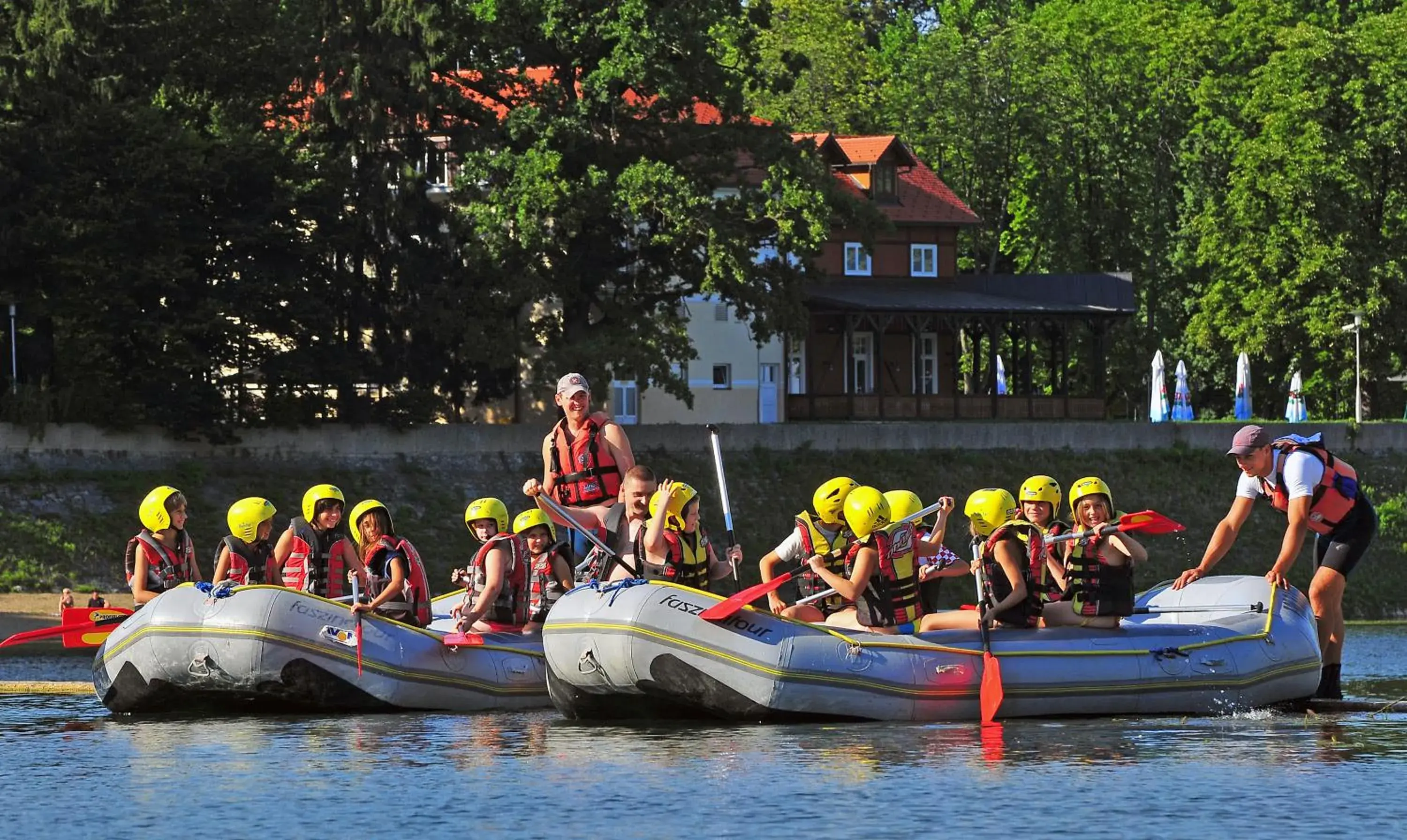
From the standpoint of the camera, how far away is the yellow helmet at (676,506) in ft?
72.8

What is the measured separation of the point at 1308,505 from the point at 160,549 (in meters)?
10.1

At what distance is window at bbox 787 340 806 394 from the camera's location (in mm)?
68562

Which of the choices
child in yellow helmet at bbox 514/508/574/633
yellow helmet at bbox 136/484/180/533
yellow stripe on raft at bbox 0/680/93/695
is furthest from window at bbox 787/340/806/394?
yellow helmet at bbox 136/484/180/533

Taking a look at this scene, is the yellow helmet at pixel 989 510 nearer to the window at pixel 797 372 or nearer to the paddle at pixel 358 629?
the paddle at pixel 358 629

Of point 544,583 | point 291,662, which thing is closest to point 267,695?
point 291,662

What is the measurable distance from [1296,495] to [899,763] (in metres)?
4.28

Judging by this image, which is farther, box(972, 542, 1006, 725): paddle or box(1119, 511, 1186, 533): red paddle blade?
box(1119, 511, 1186, 533): red paddle blade

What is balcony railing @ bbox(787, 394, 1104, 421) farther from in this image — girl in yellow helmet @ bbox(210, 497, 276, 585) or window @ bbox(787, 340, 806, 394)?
girl in yellow helmet @ bbox(210, 497, 276, 585)

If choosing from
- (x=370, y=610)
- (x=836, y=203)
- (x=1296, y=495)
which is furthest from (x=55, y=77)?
(x=1296, y=495)

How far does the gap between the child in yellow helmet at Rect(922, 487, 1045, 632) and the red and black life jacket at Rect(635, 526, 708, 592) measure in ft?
6.54

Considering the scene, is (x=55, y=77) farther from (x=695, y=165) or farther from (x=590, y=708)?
(x=590, y=708)

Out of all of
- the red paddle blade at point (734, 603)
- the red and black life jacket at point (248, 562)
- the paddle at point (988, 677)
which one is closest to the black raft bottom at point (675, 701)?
the red paddle blade at point (734, 603)

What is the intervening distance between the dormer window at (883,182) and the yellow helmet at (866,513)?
165 feet

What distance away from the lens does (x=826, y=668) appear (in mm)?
20828
